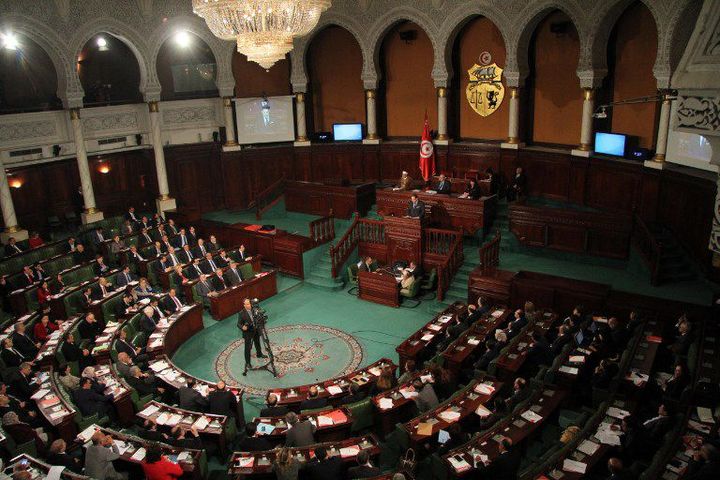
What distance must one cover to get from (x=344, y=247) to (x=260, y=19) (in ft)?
26.8

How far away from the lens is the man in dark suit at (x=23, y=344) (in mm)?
11469

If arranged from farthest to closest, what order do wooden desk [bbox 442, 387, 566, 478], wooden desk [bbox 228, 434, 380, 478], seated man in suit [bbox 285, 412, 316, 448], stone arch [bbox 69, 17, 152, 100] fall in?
stone arch [bbox 69, 17, 152, 100], seated man in suit [bbox 285, 412, 316, 448], wooden desk [bbox 228, 434, 380, 478], wooden desk [bbox 442, 387, 566, 478]

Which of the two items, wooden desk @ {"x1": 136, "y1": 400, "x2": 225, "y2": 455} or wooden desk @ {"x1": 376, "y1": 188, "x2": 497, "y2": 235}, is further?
wooden desk @ {"x1": 376, "y1": 188, "x2": 497, "y2": 235}

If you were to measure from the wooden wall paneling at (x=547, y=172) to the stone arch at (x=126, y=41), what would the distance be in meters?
11.9

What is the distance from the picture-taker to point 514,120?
18.2m

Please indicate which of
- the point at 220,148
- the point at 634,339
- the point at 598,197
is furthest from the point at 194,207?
the point at 634,339

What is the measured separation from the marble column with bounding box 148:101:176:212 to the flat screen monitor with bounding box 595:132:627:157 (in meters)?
13.4

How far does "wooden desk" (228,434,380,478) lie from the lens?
320 inches

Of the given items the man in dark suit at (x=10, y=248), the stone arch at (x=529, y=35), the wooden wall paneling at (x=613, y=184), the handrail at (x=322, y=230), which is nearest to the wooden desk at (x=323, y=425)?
the handrail at (x=322, y=230)

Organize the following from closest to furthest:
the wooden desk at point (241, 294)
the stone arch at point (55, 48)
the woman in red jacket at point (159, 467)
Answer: the woman in red jacket at point (159, 467)
the wooden desk at point (241, 294)
the stone arch at point (55, 48)

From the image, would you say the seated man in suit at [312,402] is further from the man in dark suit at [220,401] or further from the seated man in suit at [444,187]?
the seated man in suit at [444,187]

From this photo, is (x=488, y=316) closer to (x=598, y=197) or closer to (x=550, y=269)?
(x=550, y=269)

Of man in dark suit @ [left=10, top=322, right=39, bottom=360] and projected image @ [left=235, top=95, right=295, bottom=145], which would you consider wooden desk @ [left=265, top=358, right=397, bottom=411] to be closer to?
man in dark suit @ [left=10, top=322, right=39, bottom=360]

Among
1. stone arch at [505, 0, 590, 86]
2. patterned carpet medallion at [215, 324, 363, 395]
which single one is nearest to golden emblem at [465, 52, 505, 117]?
stone arch at [505, 0, 590, 86]
